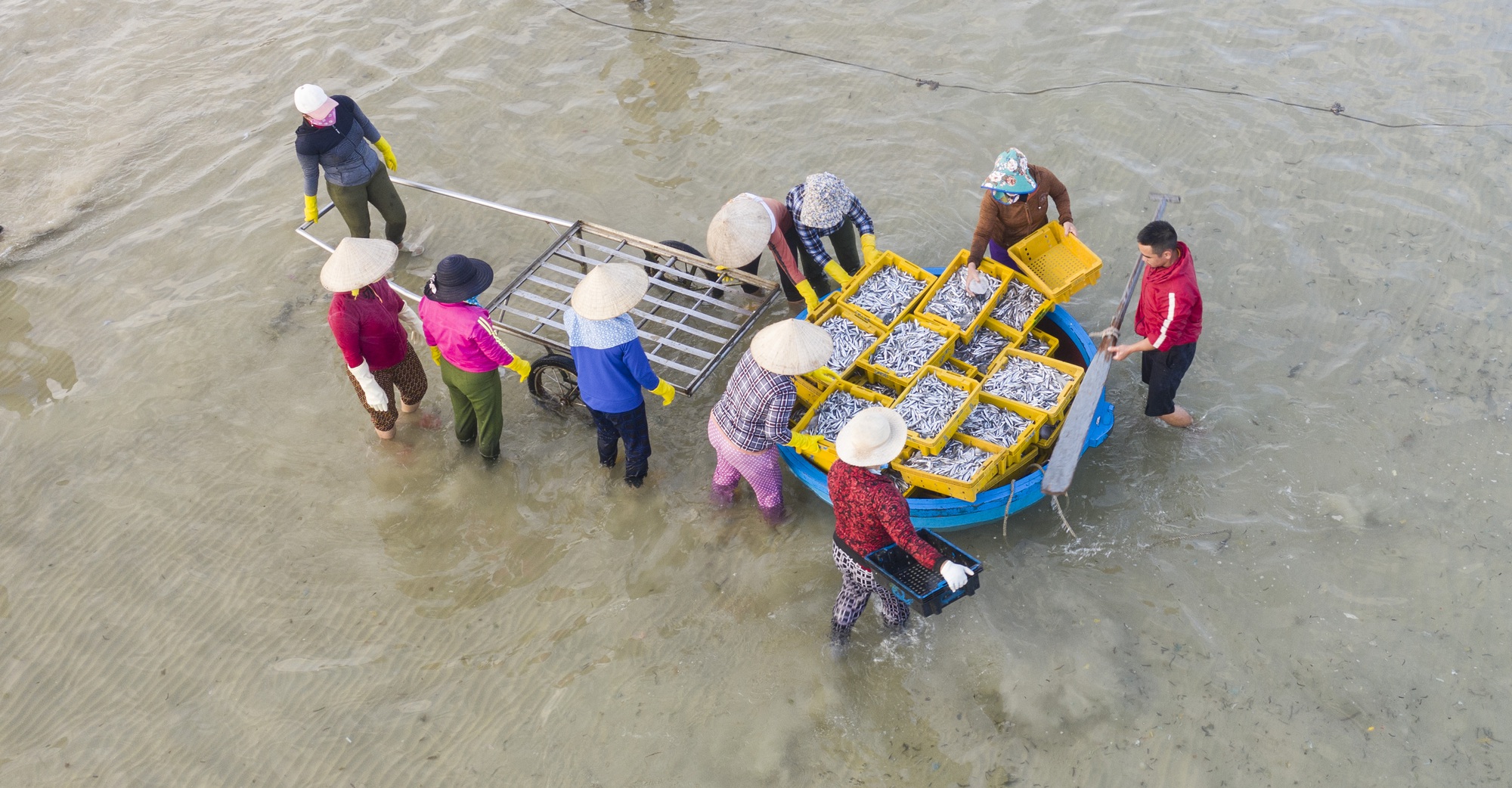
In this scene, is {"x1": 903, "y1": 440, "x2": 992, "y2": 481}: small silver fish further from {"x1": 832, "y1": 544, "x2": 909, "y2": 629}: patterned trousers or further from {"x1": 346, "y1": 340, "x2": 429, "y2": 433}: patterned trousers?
{"x1": 346, "y1": 340, "x2": 429, "y2": 433}: patterned trousers

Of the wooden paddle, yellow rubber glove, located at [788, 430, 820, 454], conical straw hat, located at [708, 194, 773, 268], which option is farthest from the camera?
conical straw hat, located at [708, 194, 773, 268]

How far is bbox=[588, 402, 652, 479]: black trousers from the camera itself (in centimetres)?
614

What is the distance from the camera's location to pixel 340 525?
651 centimetres

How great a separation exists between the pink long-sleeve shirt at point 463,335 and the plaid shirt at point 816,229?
2.34m

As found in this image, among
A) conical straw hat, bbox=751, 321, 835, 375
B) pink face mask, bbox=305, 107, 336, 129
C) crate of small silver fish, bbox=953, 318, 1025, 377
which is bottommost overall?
crate of small silver fish, bbox=953, 318, 1025, 377

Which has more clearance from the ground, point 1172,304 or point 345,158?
point 1172,304

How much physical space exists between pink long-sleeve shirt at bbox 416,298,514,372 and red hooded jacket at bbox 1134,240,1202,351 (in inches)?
161

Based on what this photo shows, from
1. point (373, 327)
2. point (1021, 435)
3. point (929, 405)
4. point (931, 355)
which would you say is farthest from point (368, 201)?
point (1021, 435)

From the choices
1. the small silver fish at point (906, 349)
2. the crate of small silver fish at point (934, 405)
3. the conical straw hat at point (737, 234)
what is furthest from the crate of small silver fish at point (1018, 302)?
the conical straw hat at point (737, 234)

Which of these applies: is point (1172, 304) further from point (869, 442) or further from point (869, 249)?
point (869, 442)

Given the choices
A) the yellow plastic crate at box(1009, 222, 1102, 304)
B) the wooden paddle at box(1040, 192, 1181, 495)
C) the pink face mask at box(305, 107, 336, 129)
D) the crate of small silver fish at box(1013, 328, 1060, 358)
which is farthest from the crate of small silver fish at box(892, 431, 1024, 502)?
the pink face mask at box(305, 107, 336, 129)

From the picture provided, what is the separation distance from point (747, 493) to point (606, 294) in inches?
70.5

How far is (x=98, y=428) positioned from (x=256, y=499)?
66.5 inches

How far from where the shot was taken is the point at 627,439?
20.6 feet
